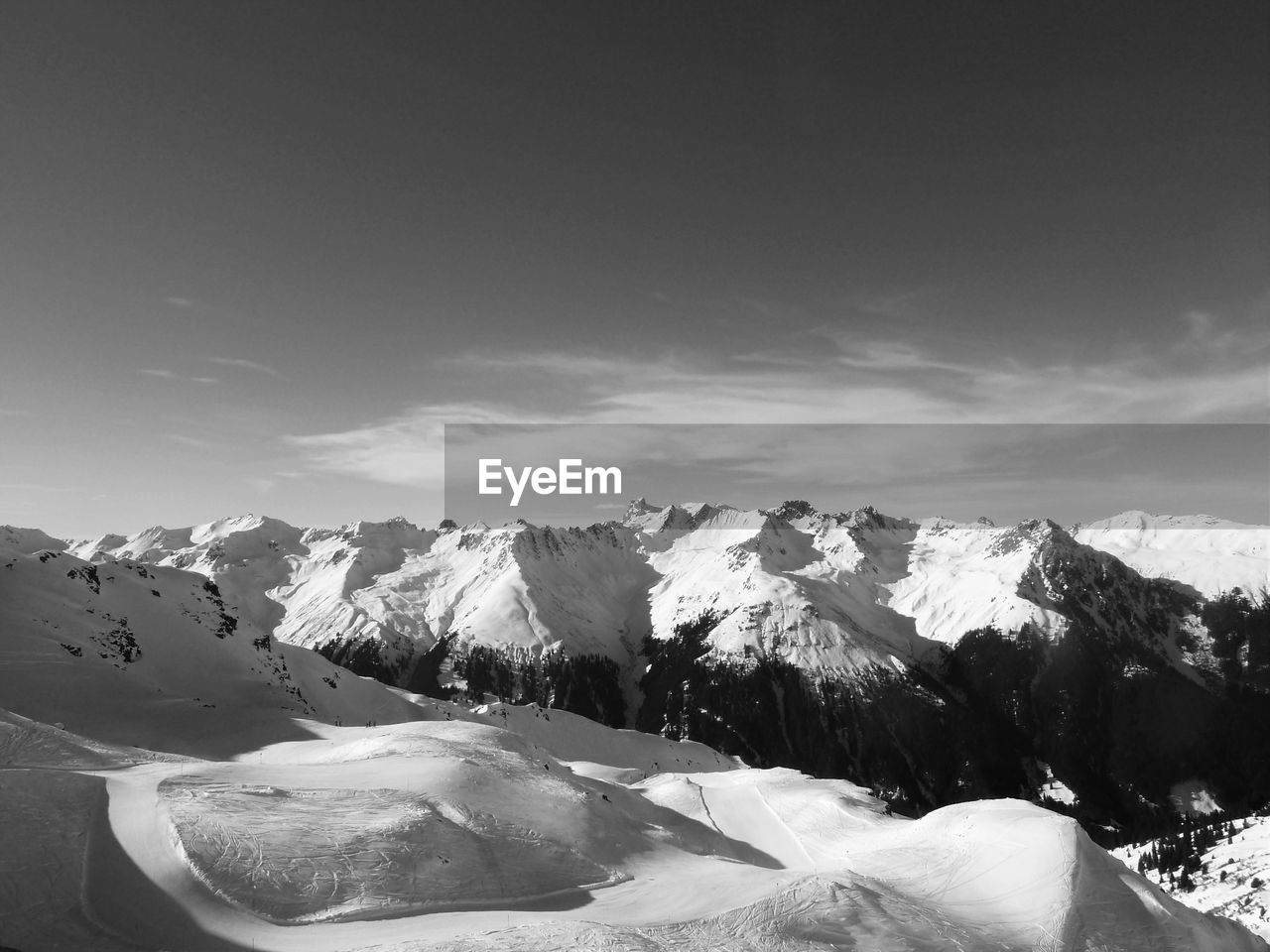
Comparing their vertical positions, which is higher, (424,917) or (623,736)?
(424,917)

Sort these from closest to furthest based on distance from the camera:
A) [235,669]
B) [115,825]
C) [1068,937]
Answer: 1. [115,825]
2. [1068,937]
3. [235,669]

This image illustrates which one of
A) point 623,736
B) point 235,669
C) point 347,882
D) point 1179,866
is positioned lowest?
point 1179,866

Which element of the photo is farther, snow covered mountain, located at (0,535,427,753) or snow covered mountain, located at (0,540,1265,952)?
snow covered mountain, located at (0,535,427,753)

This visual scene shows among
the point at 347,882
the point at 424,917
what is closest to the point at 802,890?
the point at 424,917

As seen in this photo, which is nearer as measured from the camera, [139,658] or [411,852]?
[411,852]

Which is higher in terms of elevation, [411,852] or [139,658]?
[411,852]

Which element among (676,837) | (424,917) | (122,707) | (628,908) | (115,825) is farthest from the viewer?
(122,707)

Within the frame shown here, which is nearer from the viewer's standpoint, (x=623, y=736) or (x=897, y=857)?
(x=897, y=857)

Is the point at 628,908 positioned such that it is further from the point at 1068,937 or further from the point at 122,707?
the point at 122,707

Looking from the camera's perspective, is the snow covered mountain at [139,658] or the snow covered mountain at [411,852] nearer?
the snow covered mountain at [411,852]
